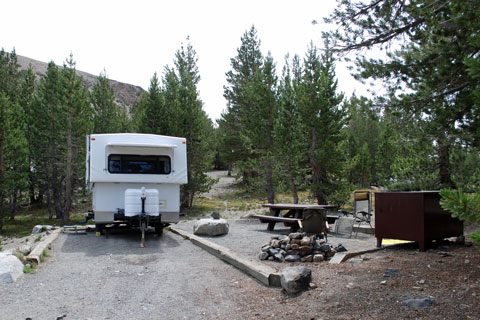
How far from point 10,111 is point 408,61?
61.3 ft

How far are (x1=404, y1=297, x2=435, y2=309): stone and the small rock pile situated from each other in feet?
8.48

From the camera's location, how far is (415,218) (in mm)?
6223

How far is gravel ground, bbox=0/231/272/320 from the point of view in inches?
174

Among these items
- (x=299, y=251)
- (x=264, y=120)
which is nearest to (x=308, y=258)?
(x=299, y=251)

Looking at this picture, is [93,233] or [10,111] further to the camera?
[10,111]

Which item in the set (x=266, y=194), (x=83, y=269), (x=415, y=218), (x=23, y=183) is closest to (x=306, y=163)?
(x=266, y=194)

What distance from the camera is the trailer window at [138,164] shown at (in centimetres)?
992

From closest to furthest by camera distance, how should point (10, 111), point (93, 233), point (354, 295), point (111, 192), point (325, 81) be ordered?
point (354, 295) → point (111, 192) → point (93, 233) → point (325, 81) → point (10, 111)

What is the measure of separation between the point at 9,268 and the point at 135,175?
4.38 metres

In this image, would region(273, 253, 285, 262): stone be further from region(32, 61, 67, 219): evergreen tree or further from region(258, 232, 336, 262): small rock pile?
region(32, 61, 67, 219): evergreen tree

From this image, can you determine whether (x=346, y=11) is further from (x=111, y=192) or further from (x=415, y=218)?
(x=111, y=192)

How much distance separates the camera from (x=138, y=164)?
397 inches

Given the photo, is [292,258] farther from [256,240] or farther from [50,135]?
[50,135]

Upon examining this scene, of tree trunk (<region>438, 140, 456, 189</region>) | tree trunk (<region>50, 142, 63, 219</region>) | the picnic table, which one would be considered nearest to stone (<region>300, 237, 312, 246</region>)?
the picnic table
